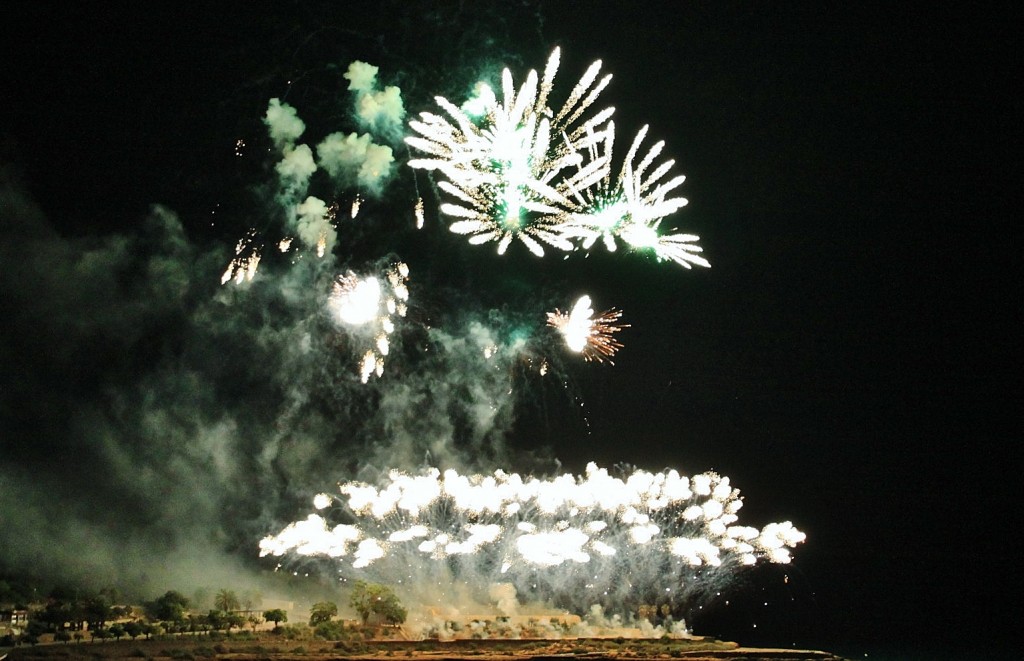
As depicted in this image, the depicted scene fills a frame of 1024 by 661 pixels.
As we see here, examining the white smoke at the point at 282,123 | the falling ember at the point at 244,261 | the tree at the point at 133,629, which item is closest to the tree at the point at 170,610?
the tree at the point at 133,629

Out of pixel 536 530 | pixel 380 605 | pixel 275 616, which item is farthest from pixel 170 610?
pixel 536 530

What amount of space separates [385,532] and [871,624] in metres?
26.2

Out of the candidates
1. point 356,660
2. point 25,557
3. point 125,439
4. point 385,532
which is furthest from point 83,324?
point 356,660

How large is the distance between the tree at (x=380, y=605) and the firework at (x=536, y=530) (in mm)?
1647

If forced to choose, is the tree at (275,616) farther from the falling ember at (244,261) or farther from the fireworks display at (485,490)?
the falling ember at (244,261)

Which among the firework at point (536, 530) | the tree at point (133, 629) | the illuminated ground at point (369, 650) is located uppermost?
the firework at point (536, 530)

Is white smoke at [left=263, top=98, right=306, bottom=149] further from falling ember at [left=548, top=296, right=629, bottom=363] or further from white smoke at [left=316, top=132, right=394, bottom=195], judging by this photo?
falling ember at [left=548, top=296, right=629, bottom=363]

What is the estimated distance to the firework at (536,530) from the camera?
951 inches

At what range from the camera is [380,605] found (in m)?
22.4

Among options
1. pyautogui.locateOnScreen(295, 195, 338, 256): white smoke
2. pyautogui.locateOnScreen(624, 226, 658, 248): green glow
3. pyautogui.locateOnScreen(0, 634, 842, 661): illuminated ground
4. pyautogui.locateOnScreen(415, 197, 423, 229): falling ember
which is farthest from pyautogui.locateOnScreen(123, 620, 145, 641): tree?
pyautogui.locateOnScreen(624, 226, 658, 248): green glow

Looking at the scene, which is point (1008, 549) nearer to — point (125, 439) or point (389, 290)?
point (389, 290)

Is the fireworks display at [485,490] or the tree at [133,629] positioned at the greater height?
the fireworks display at [485,490]

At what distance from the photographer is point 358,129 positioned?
2120cm

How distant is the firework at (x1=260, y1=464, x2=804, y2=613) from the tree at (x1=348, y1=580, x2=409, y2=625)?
1647 millimetres
